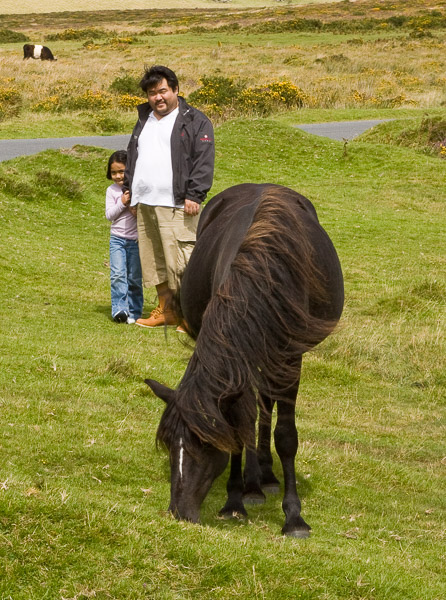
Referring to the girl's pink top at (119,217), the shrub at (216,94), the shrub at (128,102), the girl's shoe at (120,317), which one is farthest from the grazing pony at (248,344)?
the shrub at (128,102)

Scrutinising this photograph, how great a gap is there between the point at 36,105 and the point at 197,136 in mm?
21212

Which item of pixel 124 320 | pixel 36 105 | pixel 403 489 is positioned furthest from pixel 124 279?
pixel 36 105

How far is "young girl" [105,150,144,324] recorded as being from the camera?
9.67 meters

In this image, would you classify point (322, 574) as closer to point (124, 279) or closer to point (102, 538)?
point (102, 538)

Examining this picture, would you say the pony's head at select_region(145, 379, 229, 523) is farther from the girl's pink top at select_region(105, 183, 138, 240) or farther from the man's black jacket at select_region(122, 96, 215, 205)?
the girl's pink top at select_region(105, 183, 138, 240)

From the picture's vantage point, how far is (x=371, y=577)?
4.02m

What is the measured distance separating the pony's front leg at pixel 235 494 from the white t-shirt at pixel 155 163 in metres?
4.17

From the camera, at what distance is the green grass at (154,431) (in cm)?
371

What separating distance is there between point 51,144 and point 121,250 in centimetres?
1224

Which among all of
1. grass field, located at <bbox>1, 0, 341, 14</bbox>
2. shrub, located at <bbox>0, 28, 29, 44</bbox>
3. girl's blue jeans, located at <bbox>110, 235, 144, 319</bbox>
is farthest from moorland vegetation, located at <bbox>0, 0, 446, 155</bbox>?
grass field, located at <bbox>1, 0, 341, 14</bbox>

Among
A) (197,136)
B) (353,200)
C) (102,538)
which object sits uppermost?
(197,136)

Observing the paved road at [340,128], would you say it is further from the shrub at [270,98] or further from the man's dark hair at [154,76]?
the man's dark hair at [154,76]

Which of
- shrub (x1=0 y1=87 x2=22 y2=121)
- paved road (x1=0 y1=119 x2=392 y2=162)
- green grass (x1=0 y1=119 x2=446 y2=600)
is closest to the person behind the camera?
green grass (x1=0 y1=119 x2=446 y2=600)

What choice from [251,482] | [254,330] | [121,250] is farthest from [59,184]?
[254,330]
